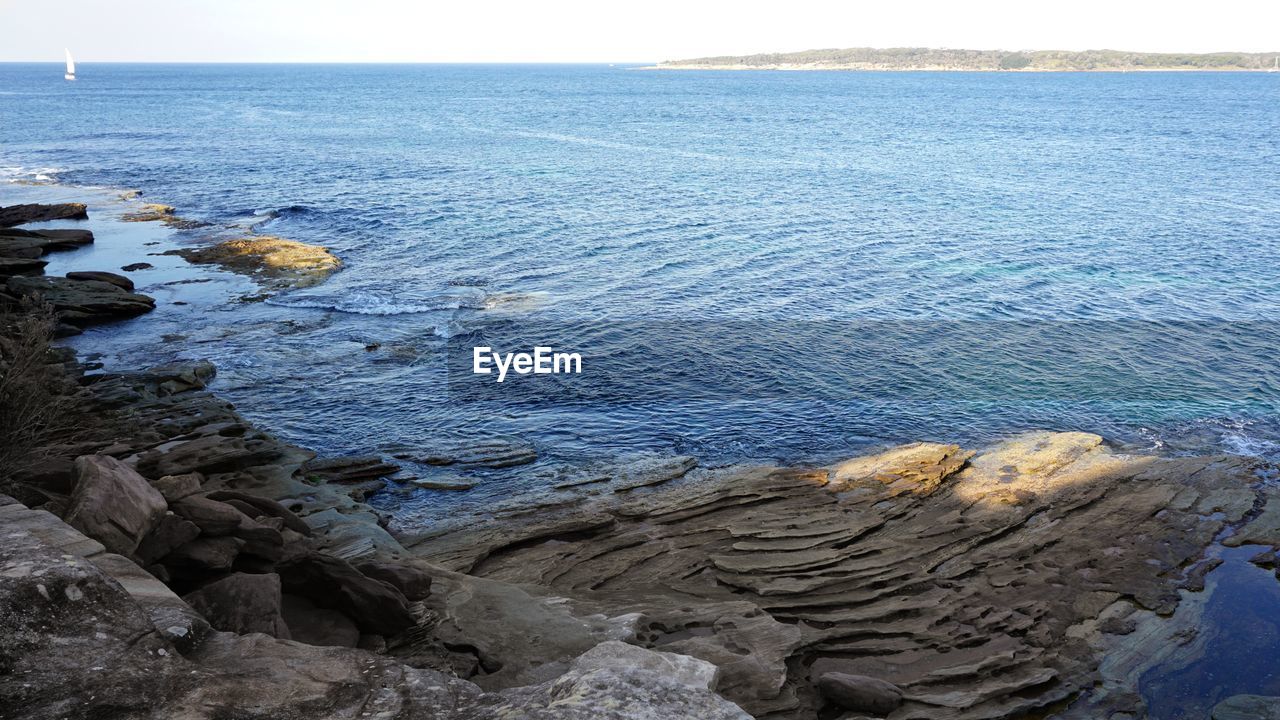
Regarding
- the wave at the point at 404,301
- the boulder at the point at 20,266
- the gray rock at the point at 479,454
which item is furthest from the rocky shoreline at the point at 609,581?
the boulder at the point at 20,266

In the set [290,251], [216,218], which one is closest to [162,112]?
[216,218]

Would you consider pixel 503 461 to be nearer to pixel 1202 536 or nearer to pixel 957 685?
pixel 957 685

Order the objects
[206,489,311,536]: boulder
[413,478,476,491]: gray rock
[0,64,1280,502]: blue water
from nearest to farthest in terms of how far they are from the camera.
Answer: [206,489,311,536]: boulder < [413,478,476,491]: gray rock < [0,64,1280,502]: blue water

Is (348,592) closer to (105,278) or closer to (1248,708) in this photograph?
(1248,708)

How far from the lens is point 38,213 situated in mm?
57031

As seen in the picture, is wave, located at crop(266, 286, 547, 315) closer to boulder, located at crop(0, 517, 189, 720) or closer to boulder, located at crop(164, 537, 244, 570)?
boulder, located at crop(164, 537, 244, 570)

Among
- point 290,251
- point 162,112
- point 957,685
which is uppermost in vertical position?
point 162,112

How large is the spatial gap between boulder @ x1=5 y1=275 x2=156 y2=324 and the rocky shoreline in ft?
35.6

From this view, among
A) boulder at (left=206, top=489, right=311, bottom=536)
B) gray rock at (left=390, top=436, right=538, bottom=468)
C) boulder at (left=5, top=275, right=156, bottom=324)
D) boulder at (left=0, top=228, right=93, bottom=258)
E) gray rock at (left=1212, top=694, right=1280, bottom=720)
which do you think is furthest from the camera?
boulder at (left=0, top=228, right=93, bottom=258)

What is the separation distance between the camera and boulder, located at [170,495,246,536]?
15.4m

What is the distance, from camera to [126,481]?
14977mm

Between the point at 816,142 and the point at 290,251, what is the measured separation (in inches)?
2709

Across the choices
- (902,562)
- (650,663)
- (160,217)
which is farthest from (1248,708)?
(160,217)

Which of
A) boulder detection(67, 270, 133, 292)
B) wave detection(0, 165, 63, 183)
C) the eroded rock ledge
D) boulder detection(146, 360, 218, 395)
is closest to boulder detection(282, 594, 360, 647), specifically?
the eroded rock ledge
